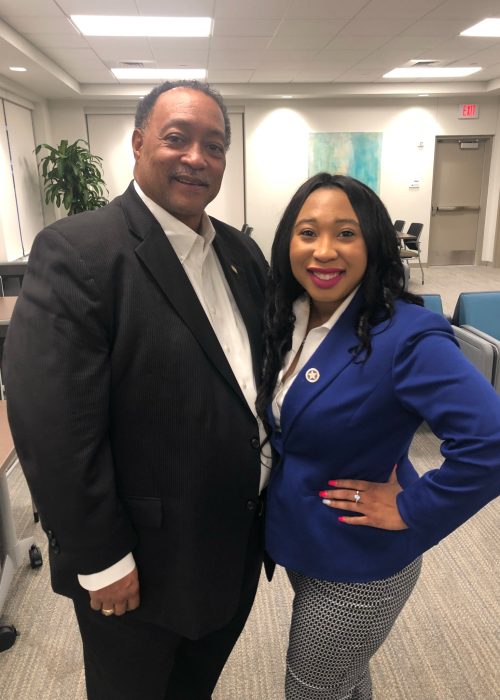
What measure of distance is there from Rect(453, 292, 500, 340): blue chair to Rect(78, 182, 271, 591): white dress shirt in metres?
2.55

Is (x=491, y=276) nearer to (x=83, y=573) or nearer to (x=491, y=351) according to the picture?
(x=491, y=351)

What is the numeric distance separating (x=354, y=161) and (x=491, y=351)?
24.1 feet

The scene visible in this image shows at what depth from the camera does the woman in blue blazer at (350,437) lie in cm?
95

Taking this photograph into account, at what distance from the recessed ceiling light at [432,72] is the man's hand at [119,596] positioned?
829 centimetres

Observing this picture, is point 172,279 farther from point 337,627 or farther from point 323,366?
point 337,627

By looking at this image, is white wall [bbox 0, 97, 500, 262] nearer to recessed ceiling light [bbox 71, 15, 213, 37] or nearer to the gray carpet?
recessed ceiling light [bbox 71, 15, 213, 37]

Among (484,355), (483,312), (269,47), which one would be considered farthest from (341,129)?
(484,355)

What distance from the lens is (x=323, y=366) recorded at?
1062mm

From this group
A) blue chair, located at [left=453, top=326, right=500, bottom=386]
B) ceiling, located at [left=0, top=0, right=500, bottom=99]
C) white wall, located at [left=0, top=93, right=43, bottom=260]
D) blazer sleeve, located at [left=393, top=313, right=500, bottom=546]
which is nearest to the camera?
blazer sleeve, located at [left=393, top=313, right=500, bottom=546]

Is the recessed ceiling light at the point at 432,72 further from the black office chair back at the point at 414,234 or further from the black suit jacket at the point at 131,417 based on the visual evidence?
the black suit jacket at the point at 131,417

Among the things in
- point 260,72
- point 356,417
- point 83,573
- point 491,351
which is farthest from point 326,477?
point 260,72

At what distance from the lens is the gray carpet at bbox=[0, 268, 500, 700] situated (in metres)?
1.72

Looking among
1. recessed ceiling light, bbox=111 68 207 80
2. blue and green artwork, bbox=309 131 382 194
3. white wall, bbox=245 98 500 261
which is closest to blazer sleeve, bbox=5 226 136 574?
recessed ceiling light, bbox=111 68 207 80

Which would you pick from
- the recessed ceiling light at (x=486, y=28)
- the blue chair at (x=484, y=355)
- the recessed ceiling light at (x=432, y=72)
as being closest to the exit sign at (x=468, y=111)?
the recessed ceiling light at (x=432, y=72)
